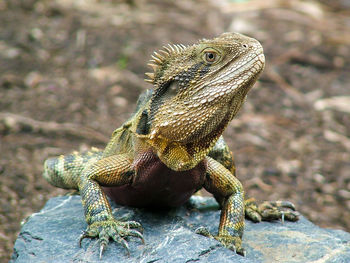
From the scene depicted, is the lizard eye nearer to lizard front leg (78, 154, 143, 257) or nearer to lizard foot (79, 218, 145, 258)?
lizard front leg (78, 154, 143, 257)

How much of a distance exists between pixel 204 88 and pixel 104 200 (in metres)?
1.50

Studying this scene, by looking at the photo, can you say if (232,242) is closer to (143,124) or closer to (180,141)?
(180,141)

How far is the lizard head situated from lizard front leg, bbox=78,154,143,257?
602 mm

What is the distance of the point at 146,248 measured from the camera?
15.1ft

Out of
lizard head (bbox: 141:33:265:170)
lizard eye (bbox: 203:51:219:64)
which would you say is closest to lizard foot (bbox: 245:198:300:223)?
lizard head (bbox: 141:33:265:170)

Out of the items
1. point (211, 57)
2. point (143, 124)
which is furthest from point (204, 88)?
point (143, 124)

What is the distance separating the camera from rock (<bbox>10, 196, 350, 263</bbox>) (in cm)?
449

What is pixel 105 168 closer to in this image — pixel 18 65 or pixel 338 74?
pixel 18 65

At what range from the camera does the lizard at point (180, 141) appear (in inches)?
183

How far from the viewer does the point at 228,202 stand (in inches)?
213

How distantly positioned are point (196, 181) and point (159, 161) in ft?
1.58

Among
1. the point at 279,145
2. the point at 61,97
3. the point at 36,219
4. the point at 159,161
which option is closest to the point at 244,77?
the point at 159,161

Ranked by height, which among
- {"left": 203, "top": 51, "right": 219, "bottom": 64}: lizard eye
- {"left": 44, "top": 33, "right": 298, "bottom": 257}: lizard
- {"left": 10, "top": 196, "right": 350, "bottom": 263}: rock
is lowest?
{"left": 10, "top": 196, "right": 350, "bottom": 263}: rock

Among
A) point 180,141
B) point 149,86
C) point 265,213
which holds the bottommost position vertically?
point 265,213
